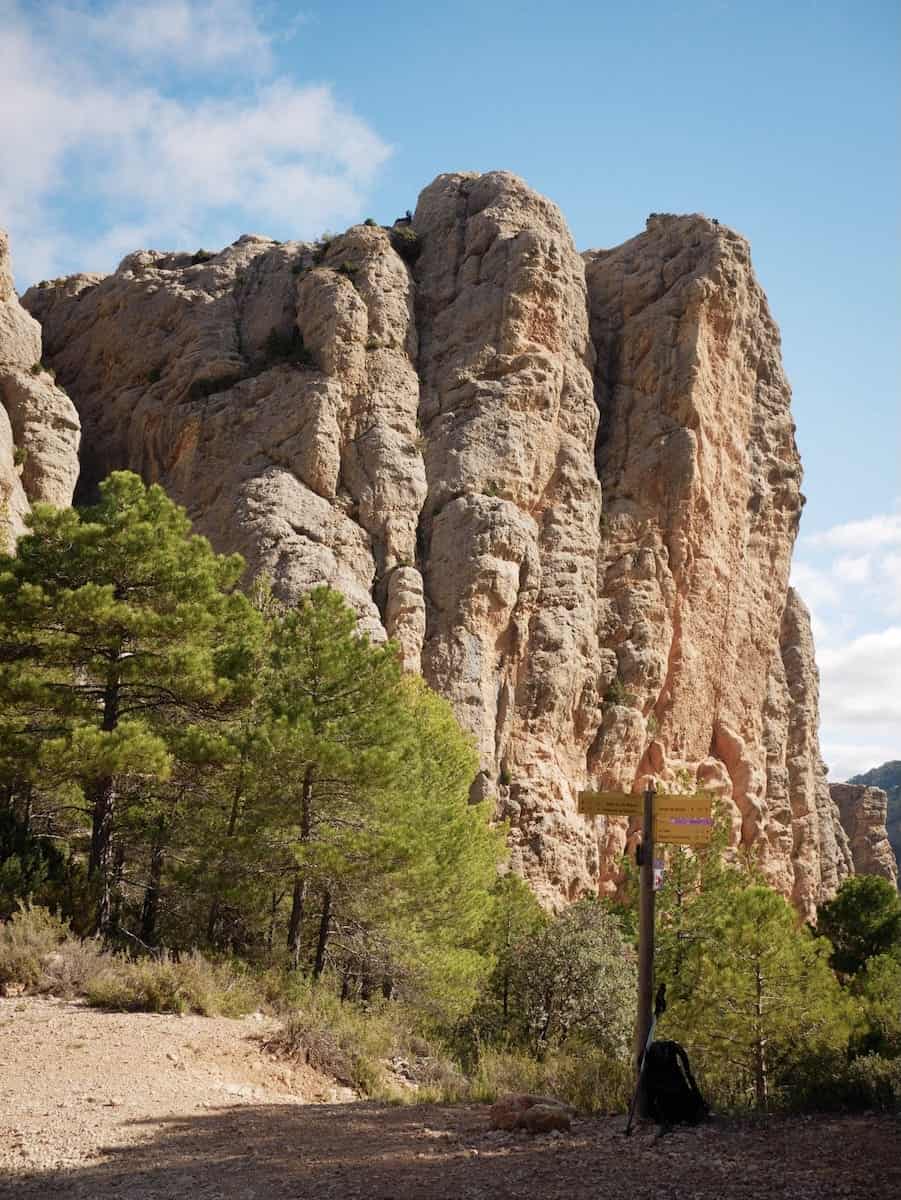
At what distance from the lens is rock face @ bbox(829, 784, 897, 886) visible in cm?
7056

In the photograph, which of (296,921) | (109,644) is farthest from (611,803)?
(109,644)

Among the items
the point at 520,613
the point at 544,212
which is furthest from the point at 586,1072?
the point at 544,212

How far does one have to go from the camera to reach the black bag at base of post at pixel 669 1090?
8.72m

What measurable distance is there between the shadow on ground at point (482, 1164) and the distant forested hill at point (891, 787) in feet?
350

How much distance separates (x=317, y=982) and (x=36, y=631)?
24.1 feet

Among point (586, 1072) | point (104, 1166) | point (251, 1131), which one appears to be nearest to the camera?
point (104, 1166)

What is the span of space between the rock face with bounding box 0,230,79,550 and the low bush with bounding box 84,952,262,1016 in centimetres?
2231

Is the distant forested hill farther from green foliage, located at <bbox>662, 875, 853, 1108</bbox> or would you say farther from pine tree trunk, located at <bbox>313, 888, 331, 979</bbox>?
pine tree trunk, located at <bbox>313, 888, 331, 979</bbox>

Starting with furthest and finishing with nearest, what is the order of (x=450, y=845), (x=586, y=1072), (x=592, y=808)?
1. (x=450, y=845)
2. (x=586, y=1072)
3. (x=592, y=808)

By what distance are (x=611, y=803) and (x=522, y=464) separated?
32.3 m

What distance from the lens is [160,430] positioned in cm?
4122

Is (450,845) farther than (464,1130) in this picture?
Yes

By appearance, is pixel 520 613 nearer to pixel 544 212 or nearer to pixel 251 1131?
pixel 544 212

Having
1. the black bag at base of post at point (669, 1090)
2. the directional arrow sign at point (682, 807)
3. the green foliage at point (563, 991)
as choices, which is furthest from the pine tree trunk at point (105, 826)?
the black bag at base of post at point (669, 1090)
